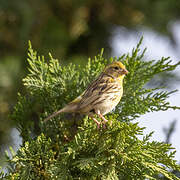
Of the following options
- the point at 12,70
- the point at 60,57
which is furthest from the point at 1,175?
the point at 60,57

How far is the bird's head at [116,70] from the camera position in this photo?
3119 mm

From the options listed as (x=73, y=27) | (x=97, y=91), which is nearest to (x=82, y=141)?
(x=97, y=91)

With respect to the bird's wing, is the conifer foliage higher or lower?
lower

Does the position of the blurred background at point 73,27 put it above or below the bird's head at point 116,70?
above

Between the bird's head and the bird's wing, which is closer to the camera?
the bird's wing

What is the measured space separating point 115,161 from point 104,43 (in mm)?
3319

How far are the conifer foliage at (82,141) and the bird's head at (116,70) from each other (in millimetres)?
149

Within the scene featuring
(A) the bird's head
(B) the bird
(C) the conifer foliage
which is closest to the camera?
(C) the conifer foliage

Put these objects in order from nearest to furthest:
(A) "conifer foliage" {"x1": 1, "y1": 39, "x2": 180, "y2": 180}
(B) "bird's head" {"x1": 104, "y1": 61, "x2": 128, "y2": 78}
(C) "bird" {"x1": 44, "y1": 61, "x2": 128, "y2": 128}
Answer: (A) "conifer foliage" {"x1": 1, "y1": 39, "x2": 180, "y2": 180}, (C) "bird" {"x1": 44, "y1": 61, "x2": 128, "y2": 128}, (B) "bird's head" {"x1": 104, "y1": 61, "x2": 128, "y2": 78}

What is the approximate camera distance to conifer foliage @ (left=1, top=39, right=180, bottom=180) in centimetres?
229

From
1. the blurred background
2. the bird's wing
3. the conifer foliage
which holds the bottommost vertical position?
the conifer foliage

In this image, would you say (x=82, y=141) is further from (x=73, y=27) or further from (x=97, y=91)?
(x=73, y=27)

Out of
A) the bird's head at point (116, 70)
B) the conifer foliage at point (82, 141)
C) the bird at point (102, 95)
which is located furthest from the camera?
the bird's head at point (116, 70)

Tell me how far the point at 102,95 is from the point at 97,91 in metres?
0.08
